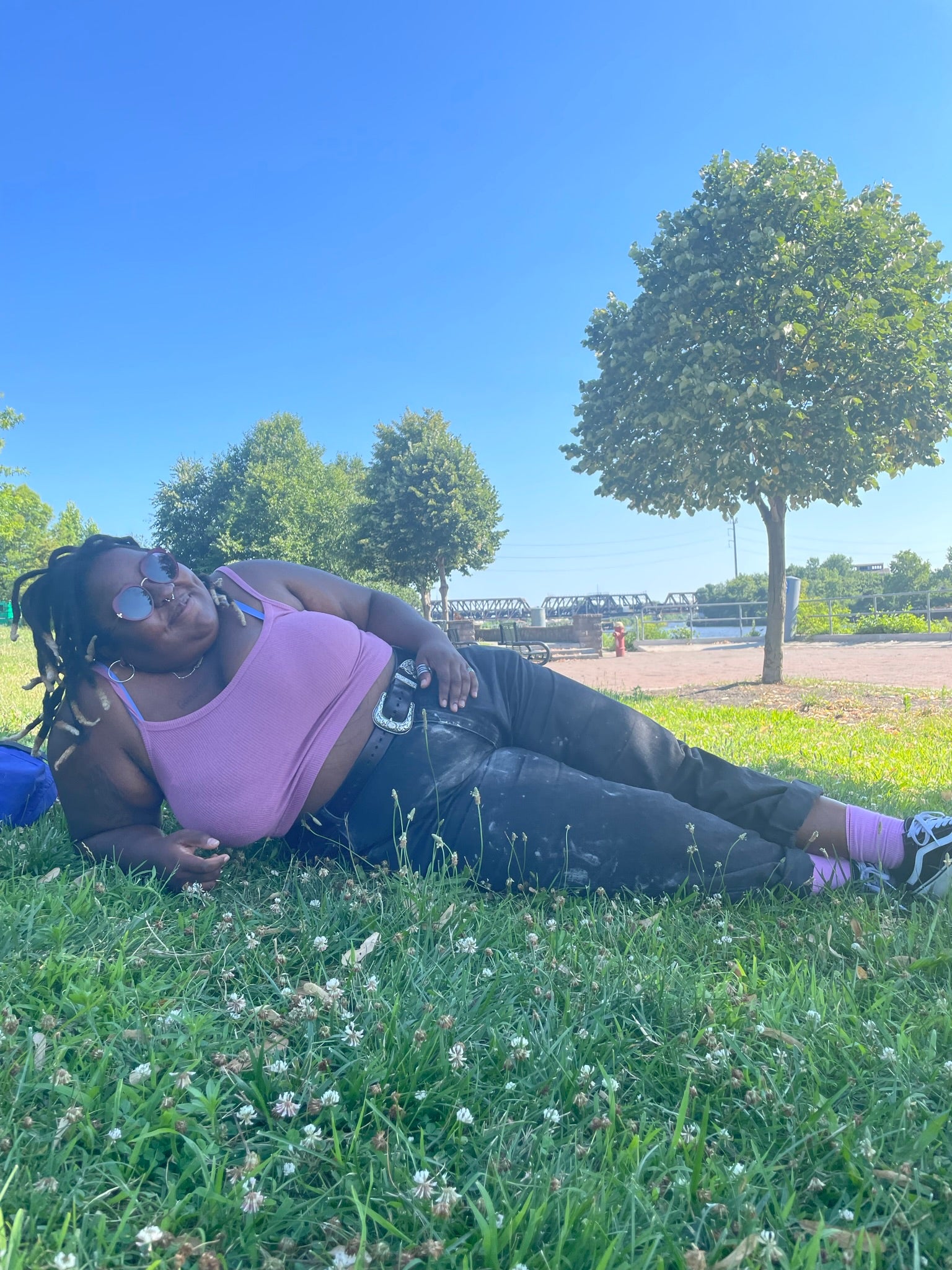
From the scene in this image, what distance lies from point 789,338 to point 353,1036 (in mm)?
11088

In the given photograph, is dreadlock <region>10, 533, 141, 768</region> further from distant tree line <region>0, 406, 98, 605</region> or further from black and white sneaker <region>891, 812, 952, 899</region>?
distant tree line <region>0, 406, 98, 605</region>

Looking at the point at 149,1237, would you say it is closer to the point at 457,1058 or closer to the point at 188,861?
the point at 457,1058

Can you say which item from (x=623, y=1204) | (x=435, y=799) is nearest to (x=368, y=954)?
(x=435, y=799)

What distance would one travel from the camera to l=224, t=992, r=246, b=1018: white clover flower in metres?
1.62

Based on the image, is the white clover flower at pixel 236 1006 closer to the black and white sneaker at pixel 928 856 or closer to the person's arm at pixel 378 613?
the person's arm at pixel 378 613

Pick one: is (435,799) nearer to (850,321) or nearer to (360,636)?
(360,636)

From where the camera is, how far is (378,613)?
3064 mm

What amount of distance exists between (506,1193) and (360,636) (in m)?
1.76

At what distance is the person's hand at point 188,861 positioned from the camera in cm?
225

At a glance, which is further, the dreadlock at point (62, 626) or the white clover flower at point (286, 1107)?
the dreadlock at point (62, 626)

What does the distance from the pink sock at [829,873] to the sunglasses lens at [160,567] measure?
218 cm

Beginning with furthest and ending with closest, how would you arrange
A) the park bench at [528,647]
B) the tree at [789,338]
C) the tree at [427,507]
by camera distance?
the tree at [427,507] → the park bench at [528,647] → the tree at [789,338]

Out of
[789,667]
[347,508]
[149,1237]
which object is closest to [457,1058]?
[149,1237]

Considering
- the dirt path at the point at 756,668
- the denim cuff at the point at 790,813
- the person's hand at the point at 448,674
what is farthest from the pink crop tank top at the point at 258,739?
the dirt path at the point at 756,668
